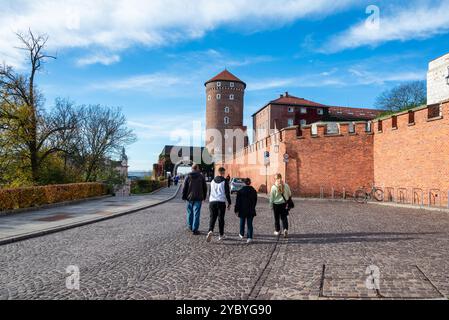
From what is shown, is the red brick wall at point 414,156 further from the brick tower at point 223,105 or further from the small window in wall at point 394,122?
the brick tower at point 223,105

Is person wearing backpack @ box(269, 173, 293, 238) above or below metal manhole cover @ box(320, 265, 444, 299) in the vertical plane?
above

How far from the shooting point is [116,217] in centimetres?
1354

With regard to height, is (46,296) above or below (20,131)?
below

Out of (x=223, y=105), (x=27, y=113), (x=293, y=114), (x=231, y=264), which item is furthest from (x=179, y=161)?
(x=231, y=264)

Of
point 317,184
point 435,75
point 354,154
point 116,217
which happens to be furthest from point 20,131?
point 435,75

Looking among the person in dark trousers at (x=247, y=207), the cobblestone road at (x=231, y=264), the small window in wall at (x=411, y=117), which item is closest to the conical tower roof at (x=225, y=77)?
the small window in wall at (x=411, y=117)

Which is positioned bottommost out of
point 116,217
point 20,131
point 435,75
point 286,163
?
point 116,217

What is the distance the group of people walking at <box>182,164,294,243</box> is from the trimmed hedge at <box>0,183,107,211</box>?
882 centimetres

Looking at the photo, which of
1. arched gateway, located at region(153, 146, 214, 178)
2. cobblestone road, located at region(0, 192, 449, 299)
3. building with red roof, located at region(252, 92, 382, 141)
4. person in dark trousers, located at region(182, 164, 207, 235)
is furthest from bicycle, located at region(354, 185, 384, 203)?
arched gateway, located at region(153, 146, 214, 178)

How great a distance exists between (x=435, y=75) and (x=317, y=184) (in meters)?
9.81

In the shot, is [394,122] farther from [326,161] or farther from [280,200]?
[280,200]

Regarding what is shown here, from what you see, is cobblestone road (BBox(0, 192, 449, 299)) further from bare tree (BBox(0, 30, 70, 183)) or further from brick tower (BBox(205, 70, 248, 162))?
brick tower (BBox(205, 70, 248, 162))

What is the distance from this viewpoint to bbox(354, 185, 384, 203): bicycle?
20.4 meters

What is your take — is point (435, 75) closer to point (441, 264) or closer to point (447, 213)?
point (447, 213)
